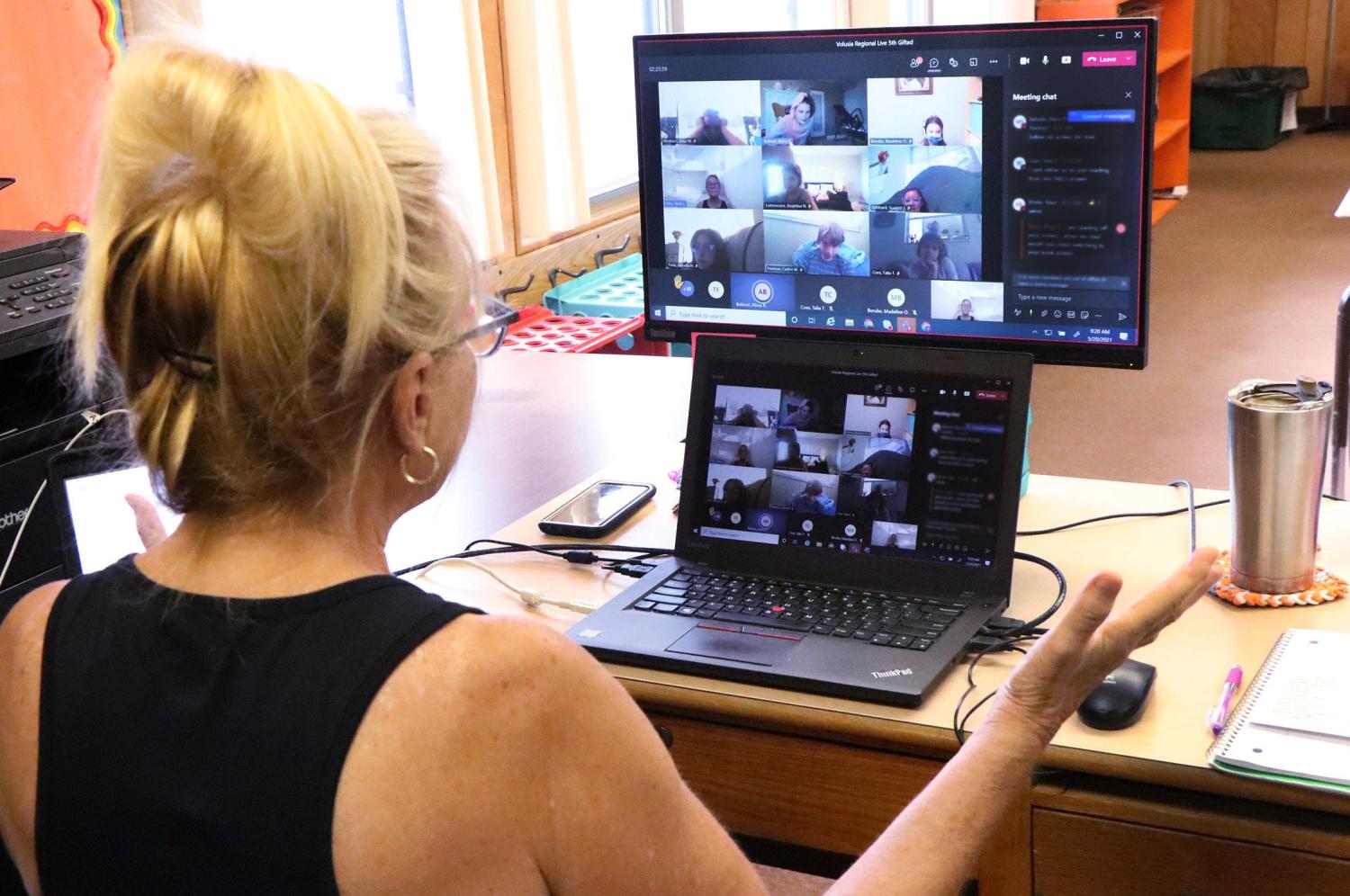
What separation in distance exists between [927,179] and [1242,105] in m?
7.90

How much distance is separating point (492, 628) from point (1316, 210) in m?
6.77

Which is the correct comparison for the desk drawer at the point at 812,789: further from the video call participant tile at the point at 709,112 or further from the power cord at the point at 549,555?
the video call participant tile at the point at 709,112

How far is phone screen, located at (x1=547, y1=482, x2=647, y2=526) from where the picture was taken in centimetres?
163

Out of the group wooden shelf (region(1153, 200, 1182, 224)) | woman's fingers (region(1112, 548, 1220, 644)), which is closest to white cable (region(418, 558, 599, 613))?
woman's fingers (region(1112, 548, 1220, 644))

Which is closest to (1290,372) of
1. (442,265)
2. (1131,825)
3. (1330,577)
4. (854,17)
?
(854,17)

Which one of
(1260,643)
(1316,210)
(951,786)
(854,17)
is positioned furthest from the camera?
(1316,210)

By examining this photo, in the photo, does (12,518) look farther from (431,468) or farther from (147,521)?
(431,468)

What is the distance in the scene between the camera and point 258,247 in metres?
0.76

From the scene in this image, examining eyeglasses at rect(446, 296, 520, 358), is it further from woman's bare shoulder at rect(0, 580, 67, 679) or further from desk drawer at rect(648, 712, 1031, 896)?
desk drawer at rect(648, 712, 1031, 896)

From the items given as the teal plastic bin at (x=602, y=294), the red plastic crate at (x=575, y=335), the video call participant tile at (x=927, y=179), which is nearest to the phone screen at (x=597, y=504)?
the video call participant tile at (x=927, y=179)

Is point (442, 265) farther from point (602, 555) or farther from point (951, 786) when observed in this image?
point (602, 555)

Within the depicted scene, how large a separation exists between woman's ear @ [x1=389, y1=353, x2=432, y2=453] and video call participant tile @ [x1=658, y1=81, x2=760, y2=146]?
723 millimetres

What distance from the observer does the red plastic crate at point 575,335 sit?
3037 mm

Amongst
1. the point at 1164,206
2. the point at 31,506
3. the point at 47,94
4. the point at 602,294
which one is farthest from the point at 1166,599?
the point at 1164,206
